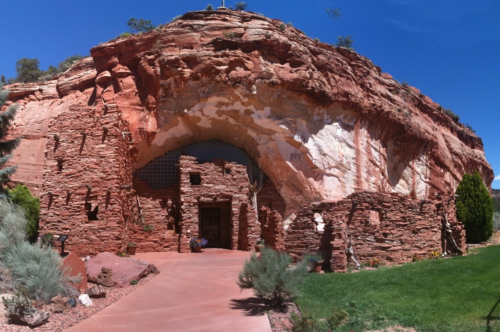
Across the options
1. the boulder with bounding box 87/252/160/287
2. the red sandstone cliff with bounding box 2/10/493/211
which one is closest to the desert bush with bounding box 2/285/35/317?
the boulder with bounding box 87/252/160/287

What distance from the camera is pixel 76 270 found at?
343 inches

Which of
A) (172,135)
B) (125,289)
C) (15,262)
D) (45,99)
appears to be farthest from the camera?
(45,99)

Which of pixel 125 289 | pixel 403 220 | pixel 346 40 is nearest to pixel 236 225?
pixel 403 220

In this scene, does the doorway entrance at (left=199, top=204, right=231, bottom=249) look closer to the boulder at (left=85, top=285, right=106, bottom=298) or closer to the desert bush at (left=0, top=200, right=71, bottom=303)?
the desert bush at (left=0, top=200, right=71, bottom=303)

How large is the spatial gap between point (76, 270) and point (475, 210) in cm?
1967

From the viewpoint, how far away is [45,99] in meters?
21.0

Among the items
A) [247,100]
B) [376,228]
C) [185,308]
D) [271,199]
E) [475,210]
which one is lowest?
[185,308]

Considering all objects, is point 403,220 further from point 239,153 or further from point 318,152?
point 239,153

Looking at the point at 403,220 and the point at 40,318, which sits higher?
the point at 403,220

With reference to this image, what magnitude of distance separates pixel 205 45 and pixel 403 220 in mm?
11788

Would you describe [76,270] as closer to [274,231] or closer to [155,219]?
[274,231]

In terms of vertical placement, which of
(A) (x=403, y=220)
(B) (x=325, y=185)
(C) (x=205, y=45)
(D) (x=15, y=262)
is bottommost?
(D) (x=15, y=262)

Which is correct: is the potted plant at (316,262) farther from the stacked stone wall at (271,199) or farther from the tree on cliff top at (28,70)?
the tree on cliff top at (28,70)

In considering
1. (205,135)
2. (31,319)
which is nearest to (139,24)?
(205,135)
